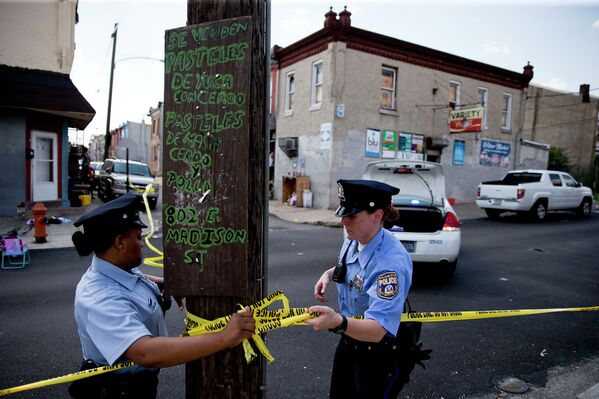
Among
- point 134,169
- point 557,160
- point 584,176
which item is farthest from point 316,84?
point 584,176

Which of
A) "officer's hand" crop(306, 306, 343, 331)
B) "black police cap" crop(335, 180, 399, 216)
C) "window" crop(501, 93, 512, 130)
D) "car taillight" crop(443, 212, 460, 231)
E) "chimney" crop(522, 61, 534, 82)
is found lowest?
"car taillight" crop(443, 212, 460, 231)

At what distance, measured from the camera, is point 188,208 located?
1.74 metres

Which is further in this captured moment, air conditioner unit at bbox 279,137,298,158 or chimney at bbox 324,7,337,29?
air conditioner unit at bbox 279,137,298,158

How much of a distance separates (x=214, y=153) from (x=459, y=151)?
20.8 meters

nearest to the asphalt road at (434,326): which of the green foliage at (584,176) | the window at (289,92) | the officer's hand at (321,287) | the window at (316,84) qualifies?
the officer's hand at (321,287)

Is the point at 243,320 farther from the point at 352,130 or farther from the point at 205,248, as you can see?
the point at 352,130

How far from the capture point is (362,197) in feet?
7.27

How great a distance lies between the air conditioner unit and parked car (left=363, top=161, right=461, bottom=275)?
11456 millimetres

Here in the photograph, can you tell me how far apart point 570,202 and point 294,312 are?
17746mm

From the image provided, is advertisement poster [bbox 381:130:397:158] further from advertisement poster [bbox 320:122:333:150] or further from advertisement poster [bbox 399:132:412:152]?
advertisement poster [bbox 320:122:333:150]

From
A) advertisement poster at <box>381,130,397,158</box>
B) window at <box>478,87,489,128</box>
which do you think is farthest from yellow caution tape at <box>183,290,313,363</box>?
window at <box>478,87,489,128</box>

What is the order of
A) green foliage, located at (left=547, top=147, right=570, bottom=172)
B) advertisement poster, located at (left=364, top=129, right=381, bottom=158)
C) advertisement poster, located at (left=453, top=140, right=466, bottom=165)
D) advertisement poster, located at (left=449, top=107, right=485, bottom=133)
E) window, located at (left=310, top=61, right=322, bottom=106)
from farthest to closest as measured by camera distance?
green foliage, located at (left=547, top=147, right=570, bottom=172) < advertisement poster, located at (left=453, top=140, right=466, bottom=165) < window, located at (left=310, top=61, right=322, bottom=106) < advertisement poster, located at (left=364, top=129, right=381, bottom=158) < advertisement poster, located at (left=449, top=107, right=485, bottom=133)

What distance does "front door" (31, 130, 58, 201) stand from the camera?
1345 centimetres

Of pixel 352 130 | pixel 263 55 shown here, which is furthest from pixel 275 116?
pixel 263 55
